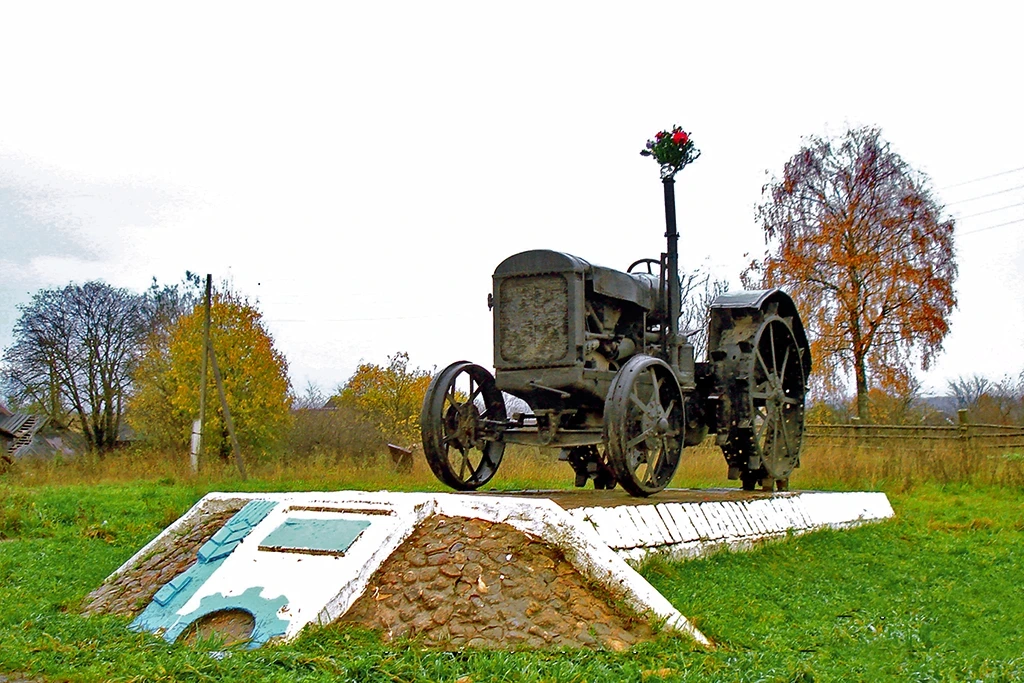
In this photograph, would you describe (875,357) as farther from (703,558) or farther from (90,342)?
(90,342)

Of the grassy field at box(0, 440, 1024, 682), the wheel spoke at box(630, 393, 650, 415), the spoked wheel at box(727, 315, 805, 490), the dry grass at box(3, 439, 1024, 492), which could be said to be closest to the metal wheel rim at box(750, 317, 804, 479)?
the spoked wheel at box(727, 315, 805, 490)

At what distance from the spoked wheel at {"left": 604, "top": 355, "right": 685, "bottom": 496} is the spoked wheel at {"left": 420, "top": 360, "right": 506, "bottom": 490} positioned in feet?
4.68

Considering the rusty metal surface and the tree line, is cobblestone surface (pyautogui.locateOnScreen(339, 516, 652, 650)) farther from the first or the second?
the tree line

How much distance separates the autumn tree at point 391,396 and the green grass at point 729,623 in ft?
80.7

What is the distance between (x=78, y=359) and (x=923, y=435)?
33132 millimetres

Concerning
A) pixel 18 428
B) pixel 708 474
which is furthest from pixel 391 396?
pixel 708 474

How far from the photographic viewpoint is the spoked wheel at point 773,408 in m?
10.2

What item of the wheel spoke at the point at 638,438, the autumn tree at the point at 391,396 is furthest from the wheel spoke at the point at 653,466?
the autumn tree at the point at 391,396

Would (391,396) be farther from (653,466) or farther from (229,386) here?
(653,466)

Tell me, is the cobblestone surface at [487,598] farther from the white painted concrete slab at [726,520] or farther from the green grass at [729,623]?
the white painted concrete slab at [726,520]

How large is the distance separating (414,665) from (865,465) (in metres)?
11.9

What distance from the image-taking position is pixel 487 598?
5.84 metres

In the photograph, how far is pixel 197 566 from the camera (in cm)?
686

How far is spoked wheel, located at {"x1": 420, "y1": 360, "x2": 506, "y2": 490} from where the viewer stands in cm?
881
